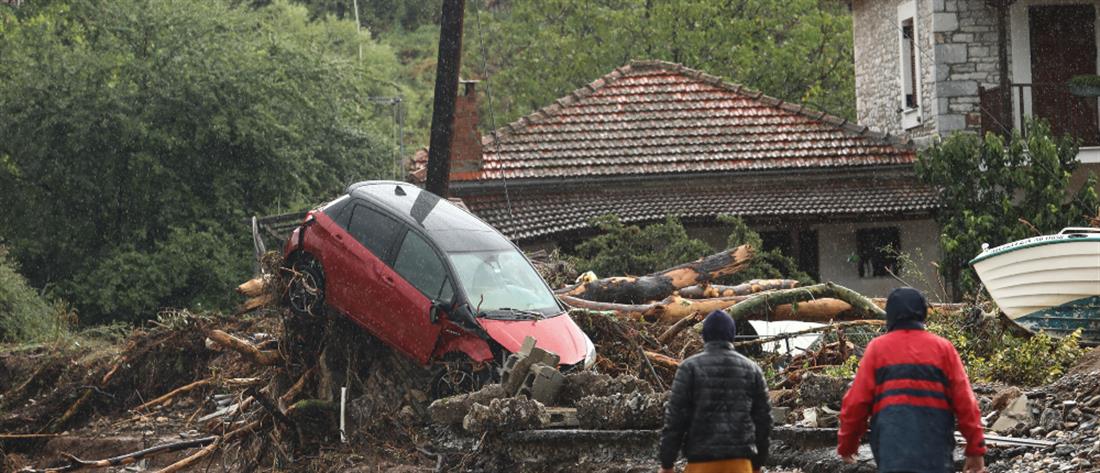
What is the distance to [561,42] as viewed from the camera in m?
49.2

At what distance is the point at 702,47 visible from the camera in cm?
4856

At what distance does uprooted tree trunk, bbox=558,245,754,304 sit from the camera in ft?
70.5

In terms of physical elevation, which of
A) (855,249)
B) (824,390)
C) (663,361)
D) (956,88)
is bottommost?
(855,249)

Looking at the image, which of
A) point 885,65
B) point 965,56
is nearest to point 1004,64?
point 965,56

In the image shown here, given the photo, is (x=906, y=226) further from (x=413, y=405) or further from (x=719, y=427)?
(x=719, y=427)

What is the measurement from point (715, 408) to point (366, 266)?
8.71 meters

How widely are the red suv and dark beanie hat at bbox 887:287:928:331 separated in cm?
777

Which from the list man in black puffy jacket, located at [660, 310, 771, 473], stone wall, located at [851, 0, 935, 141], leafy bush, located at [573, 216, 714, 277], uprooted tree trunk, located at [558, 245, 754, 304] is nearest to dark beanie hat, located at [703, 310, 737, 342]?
man in black puffy jacket, located at [660, 310, 771, 473]

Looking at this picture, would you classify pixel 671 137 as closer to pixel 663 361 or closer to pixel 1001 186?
pixel 1001 186

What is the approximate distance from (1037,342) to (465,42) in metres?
44.7

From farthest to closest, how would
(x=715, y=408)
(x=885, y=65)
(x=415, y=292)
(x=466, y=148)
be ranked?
(x=885, y=65), (x=466, y=148), (x=415, y=292), (x=715, y=408)

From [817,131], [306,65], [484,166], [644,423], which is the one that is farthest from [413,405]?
[306,65]

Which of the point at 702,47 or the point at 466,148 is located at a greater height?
the point at 702,47

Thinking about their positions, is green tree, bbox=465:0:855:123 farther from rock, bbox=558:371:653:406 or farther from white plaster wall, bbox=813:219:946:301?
rock, bbox=558:371:653:406
